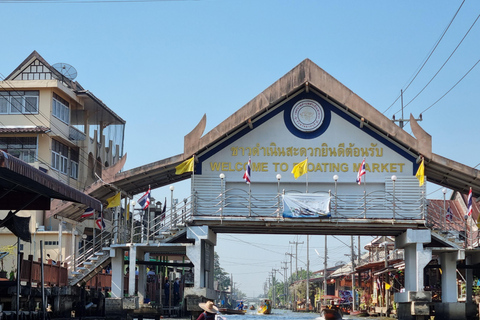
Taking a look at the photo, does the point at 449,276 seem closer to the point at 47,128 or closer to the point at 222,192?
the point at 222,192

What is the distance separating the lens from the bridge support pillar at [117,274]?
35625 mm

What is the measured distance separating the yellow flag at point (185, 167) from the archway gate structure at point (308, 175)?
29 cm

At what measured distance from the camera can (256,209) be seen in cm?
3559

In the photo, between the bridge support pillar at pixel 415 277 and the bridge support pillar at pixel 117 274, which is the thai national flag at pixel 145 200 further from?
the bridge support pillar at pixel 415 277

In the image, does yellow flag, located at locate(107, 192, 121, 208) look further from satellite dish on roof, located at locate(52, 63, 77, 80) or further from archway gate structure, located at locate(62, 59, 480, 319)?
satellite dish on roof, located at locate(52, 63, 77, 80)

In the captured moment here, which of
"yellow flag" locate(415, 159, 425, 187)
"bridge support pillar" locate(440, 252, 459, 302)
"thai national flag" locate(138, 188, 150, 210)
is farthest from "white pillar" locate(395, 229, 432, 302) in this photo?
"thai national flag" locate(138, 188, 150, 210)

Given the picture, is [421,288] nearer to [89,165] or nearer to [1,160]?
[1,160]

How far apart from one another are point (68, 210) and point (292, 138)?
12124 millimetres

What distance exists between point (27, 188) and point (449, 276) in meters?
21.6

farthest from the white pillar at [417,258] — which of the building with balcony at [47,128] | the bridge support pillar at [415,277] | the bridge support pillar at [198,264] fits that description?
the building with balcony at [47,128]

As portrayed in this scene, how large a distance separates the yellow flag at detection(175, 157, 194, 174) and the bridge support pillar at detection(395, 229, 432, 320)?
10.6m

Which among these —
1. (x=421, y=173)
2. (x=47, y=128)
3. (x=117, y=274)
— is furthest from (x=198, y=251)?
(x=47, y=128)

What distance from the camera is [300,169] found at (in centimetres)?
3481

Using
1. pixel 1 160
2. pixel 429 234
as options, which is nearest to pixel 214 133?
pixel 429 234
